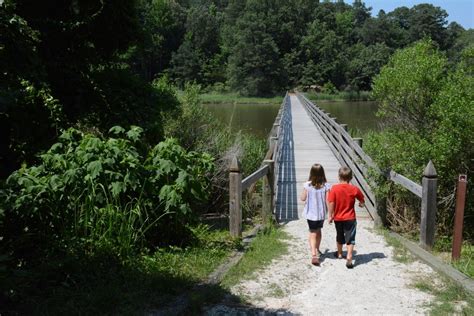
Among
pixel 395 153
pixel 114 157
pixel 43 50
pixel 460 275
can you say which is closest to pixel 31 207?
pixel 114 157

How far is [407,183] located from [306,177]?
436cm

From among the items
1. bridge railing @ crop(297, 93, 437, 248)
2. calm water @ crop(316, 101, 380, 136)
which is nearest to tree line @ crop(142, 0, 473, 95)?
calm water @ crop(316, 101, 380, 136)

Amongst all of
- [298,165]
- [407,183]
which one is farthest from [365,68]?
[407,183]

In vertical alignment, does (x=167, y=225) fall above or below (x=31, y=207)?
below

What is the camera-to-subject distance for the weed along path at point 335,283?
4.34 m

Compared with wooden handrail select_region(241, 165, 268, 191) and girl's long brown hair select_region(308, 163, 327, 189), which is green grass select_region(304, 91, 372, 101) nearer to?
wooden handrail select_region(241, 165, 268, 191)

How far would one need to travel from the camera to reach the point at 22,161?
6.59m

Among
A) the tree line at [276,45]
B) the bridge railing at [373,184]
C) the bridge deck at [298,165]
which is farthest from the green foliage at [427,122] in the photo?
the tree line at [276,45]

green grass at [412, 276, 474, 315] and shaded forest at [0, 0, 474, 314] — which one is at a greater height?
shaded forest at [0, 0, 474, 314]

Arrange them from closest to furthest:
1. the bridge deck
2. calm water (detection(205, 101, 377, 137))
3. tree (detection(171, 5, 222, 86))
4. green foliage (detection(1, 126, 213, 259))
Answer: green foliage (detection(1, 126, 213, 259))
the bridge deck
calm water (detection(205, 101, 377, 137))
tree (detection(171, 5, 222, 86))

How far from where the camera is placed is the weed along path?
4344mm

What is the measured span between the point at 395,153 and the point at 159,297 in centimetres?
459

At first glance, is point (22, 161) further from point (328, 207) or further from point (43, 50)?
point (328, 207)

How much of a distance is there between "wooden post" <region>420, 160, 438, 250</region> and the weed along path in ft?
1.26
